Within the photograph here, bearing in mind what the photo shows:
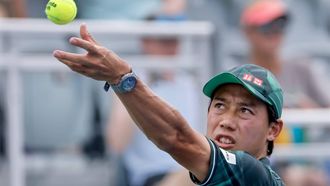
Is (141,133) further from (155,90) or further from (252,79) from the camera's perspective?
(252,79)

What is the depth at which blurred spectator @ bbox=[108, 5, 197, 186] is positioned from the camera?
21.6 ft

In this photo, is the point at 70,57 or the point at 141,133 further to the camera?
the point at 141,133

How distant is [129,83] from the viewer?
364 cm

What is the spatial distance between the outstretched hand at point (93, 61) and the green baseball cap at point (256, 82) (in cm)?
61

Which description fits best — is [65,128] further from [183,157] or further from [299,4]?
[183,157]

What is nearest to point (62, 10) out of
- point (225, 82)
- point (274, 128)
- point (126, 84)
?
point (126, 84)

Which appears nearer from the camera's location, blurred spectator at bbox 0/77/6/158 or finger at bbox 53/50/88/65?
finger at bbox 53/50/88/65

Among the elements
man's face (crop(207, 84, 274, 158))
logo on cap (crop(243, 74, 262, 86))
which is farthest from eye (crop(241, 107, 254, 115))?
logo on cap (crop(243, 74, 262, 86))

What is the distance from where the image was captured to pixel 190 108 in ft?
22.2

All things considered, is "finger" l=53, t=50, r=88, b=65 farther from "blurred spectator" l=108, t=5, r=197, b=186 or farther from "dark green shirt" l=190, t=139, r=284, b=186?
"blurred spectator" l=108, t=5, r=197, b=186

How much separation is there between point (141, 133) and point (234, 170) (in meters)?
2.91

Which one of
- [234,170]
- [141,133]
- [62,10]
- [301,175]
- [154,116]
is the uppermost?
[62,10]

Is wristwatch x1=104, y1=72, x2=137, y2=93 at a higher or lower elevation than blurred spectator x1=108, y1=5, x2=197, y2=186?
higher

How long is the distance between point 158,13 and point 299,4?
1.44 metres
